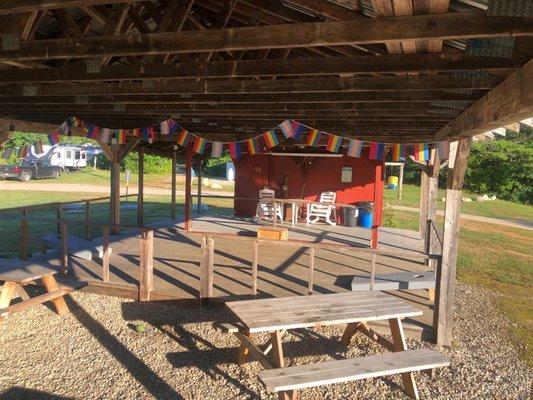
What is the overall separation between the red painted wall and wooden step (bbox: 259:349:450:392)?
10517mm

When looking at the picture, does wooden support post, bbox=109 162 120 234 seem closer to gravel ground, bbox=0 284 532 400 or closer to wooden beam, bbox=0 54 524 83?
gravel ground, bbox=0 284 532 400

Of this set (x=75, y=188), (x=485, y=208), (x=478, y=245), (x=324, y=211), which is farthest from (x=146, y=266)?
(x=485, y=208)

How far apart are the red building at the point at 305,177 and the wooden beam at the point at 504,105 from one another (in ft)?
29.9

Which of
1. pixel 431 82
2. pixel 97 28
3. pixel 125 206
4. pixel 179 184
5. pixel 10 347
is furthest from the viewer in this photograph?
pixel 179 184

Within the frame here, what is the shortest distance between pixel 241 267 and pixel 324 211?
6.72 meters

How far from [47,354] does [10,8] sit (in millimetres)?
4023

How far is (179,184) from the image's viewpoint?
33.7 meters

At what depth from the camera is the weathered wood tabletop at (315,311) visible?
4.35 m

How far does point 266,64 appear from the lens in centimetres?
394

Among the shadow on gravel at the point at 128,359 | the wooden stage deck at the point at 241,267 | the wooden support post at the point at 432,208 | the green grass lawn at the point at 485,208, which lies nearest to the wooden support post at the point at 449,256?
the wooden stage deck at the point at 241,267

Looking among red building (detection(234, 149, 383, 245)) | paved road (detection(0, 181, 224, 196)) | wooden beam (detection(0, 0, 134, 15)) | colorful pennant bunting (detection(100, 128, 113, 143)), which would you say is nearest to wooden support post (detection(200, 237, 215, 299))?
wooden beam (detection(0, 0, 134, 15))

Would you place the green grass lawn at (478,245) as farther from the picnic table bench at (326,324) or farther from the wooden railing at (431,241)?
the picnic table bench at (326,324)

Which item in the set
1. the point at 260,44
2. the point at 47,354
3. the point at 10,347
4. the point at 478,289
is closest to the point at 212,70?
the point at 260,44

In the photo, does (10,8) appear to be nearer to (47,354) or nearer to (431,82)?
(431,82)
